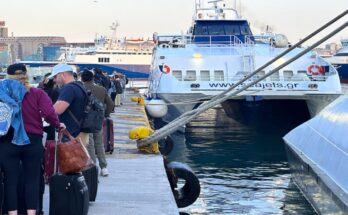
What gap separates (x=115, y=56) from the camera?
3342 inches

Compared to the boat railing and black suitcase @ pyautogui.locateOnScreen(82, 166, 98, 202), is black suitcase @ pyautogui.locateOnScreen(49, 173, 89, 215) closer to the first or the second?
black suitcase @ pyautogui.locateOnScreen(82, 166, 98, 202)

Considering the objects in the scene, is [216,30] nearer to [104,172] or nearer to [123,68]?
[104,172]

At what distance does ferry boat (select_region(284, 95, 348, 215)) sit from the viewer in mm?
8489

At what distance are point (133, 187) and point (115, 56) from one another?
76519 millimetres

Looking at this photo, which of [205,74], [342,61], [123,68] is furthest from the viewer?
[123,68]

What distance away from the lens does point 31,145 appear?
19.7 ft

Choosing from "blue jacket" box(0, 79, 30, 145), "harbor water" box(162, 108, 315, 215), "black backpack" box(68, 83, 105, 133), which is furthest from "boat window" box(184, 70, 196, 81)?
"blue jacket" box(0, 79, 30, 145)

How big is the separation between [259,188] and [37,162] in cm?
777

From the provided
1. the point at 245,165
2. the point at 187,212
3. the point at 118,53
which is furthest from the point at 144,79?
the point at 187,212

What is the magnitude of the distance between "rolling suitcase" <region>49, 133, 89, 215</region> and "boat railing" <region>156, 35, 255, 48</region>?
66.6ft

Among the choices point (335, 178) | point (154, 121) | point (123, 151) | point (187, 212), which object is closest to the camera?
point (335, 178)

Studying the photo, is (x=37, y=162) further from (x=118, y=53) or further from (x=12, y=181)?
(x=118, y=53)

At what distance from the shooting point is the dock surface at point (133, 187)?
7662 mm

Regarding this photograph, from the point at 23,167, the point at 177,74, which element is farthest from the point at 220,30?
the point at 23,167
